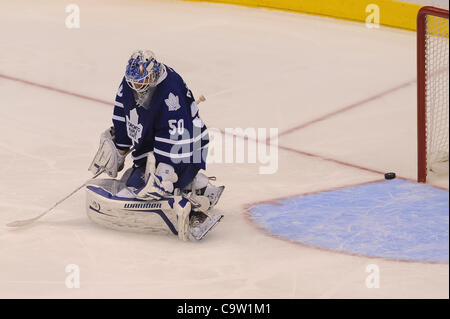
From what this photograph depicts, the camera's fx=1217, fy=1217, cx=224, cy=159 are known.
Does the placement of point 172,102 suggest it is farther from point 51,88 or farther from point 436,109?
point 51,88

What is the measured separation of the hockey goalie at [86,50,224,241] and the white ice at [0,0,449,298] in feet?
0.31

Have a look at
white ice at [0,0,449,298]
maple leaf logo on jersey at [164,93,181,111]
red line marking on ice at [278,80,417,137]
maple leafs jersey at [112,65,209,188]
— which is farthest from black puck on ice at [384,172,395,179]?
maple leaf logo on jersey at [164,93,181,111]

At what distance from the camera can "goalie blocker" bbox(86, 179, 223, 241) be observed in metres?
5.23

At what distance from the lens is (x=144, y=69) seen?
5.08 meters

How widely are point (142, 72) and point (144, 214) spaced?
2.08ft

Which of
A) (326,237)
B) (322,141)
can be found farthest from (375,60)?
(326,237)

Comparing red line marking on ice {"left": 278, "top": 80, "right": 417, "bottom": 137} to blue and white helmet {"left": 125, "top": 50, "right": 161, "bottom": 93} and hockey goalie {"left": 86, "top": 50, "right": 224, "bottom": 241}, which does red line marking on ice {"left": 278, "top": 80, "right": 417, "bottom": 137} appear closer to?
hockey goalie {"left": 86, "top": 50, "right": 224, "bottom": 241}

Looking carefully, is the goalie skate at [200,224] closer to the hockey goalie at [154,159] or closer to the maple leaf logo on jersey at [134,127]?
the hockey goalie at [154,159]

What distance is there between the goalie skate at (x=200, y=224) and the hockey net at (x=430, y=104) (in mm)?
1274

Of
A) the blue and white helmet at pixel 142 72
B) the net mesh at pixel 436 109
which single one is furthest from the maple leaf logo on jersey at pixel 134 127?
the net mesh at pixel 436 109

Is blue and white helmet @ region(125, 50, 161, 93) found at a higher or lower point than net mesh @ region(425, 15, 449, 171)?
higher

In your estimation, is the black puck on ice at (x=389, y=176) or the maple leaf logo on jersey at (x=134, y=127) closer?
the maple leaf logo on jersey at (x=134, y=127)

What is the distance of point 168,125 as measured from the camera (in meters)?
5.15

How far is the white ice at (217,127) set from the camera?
491 cm
